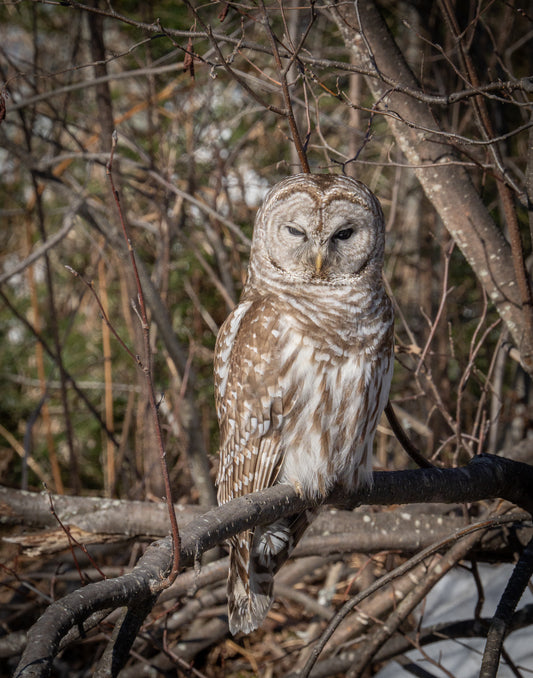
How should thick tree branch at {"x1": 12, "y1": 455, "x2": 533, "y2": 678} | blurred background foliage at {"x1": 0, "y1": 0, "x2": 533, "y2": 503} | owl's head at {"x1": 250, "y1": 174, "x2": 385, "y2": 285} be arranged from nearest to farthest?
thick tree branch at {"x1": 12, "y1": 455, "x2": 533, "y2": 678} < owl's head at {"x1": 250, "y1": 174, "x2": 385, "y2": 285} < blurred background foliage at {"x1": 0, "y1": 0, "x2": 533, "y2": 503}

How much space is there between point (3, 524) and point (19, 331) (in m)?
3.29

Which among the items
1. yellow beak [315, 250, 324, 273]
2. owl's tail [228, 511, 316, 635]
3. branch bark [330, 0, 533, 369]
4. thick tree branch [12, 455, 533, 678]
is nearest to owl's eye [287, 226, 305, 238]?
yellow beak [315, 250, 324, 273]

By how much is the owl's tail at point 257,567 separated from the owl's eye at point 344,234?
3.68 ft

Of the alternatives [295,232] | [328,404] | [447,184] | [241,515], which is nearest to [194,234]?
[447,184]

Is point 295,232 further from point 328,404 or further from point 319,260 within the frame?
point 328,404

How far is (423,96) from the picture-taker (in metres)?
1.98

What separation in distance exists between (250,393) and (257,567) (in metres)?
0.80

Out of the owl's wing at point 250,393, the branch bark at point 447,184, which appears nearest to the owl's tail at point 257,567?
the owl's wing at point 250,393

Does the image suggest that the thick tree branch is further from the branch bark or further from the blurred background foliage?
the blurred background foliage

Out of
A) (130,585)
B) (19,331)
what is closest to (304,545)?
(130,585)

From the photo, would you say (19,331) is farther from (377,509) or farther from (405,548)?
(405,548)

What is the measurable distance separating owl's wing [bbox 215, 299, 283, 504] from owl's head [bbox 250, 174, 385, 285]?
19 centimetres

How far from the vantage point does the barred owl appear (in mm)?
2365

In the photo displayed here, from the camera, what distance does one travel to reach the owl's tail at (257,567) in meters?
2.65
